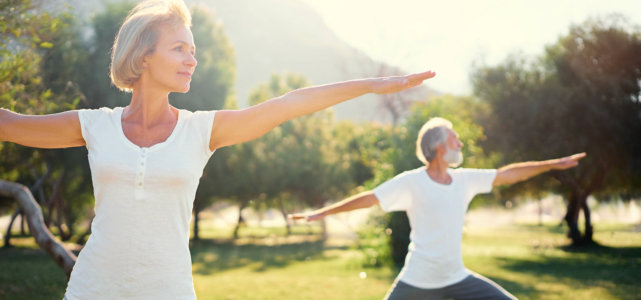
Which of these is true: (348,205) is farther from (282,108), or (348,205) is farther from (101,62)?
(101,62)

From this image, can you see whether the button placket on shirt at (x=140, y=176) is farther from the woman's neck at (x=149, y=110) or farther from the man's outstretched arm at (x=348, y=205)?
the man's outstretched arm at (x=348, y=205)

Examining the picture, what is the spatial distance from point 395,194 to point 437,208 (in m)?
0.45

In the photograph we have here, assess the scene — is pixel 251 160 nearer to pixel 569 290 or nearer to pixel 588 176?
pixel 588 176

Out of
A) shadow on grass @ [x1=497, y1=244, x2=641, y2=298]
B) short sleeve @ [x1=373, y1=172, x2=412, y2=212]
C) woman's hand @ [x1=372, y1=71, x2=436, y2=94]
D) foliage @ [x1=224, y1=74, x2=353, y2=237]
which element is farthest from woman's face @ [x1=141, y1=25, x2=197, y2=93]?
foliage @ [x1=224, y1=74, x2=353, y2=237]

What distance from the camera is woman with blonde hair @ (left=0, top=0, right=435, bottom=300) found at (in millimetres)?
2541

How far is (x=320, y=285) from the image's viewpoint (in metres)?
15.5

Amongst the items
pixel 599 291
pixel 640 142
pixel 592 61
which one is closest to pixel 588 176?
pixel 640 142

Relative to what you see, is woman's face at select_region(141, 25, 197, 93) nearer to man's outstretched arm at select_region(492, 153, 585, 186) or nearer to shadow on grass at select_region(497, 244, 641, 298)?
man's outstretched arm at select_region(492, 153, 585, 186)

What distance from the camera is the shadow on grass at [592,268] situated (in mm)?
15111

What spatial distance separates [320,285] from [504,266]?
8.03 m

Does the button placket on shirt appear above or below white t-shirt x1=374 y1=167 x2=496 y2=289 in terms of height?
above

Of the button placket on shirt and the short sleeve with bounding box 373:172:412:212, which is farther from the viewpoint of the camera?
the short sleeve with bounding box 373:172:412:212

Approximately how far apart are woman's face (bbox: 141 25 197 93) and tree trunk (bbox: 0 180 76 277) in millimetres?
6710

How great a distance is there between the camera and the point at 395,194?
5938 mm
